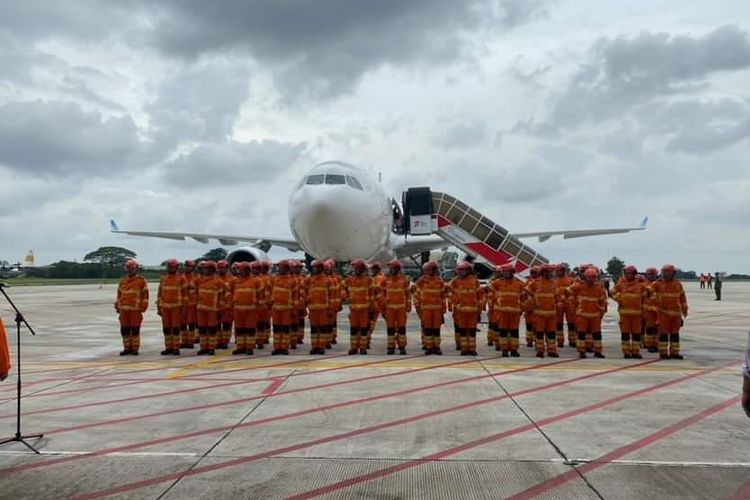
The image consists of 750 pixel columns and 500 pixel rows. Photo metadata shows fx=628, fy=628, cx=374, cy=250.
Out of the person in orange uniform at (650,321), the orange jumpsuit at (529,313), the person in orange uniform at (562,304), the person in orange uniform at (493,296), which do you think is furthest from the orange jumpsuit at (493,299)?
the person in orange uniform at (650,321)

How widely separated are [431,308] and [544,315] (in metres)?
2.11

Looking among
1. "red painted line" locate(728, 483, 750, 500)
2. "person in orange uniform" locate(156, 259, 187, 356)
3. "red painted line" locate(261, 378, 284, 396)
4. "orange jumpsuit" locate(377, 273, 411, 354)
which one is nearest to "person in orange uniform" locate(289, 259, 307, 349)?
"orange jumpsuit" locate(377, 273, 411, 354)

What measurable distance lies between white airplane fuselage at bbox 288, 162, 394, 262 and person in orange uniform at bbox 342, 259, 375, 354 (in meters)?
5.17

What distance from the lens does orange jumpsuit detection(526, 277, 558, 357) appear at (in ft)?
38.4

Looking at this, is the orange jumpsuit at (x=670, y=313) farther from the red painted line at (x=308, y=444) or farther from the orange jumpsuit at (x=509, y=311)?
the red painted line at (x=308, y=444)

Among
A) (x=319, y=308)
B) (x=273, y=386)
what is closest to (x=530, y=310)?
(x=319, y=308)

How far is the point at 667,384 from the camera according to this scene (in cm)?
874

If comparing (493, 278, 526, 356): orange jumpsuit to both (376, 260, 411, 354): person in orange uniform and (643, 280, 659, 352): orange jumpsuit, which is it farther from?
(643, 280, 659, 352): orange jumpsuit

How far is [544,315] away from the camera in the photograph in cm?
1176

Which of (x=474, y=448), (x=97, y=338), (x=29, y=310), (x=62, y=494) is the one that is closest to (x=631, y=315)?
(x=474, y=448)

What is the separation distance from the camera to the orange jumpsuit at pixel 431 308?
11.9 meters

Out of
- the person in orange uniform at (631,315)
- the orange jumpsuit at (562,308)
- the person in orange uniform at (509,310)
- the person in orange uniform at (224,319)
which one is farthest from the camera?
the orange jumpsuit at (562,308)

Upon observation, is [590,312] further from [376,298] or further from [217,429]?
[217,429]

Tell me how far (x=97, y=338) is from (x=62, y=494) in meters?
11.6
